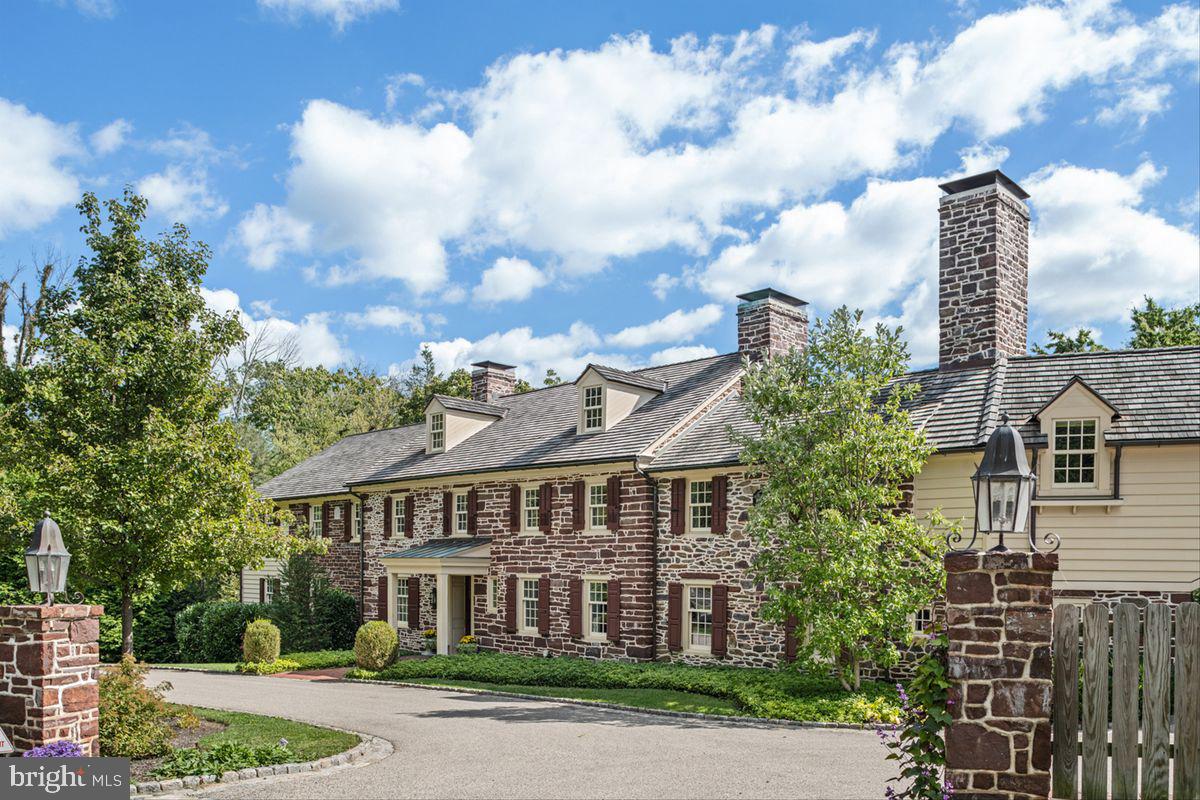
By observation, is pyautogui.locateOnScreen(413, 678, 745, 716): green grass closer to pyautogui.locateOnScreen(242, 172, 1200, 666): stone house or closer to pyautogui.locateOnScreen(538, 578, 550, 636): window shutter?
pyautogui.locateOnScreen(242, 172, 1200, 666): stone house

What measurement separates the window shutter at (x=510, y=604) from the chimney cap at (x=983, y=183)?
1454cm

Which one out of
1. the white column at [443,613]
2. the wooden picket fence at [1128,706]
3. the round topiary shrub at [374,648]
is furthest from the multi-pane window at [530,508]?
the wooden picket fence at [1128,706]

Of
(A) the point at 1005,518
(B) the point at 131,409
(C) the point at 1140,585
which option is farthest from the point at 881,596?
(B) the point at 131,409

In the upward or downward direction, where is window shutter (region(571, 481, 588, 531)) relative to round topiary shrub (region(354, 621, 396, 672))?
upward

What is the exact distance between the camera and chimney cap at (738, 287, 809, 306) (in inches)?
972

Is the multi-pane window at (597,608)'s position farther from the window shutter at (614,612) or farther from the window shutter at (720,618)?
the window shutter at (720,618)

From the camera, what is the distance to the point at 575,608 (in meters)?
24.0

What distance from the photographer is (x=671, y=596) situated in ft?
72.2

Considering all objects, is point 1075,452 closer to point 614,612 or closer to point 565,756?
point 565,756

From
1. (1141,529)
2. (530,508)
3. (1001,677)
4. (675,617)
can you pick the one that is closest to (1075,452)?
(1141,529)

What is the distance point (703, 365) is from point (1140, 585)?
1294cm

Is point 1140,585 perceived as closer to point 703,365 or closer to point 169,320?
point 703,365

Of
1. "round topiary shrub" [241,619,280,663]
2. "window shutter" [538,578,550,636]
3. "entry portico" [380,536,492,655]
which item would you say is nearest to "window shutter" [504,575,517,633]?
"entry portico" [380,536,492,655]

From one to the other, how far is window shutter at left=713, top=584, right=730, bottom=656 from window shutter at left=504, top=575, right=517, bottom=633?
259 inches
